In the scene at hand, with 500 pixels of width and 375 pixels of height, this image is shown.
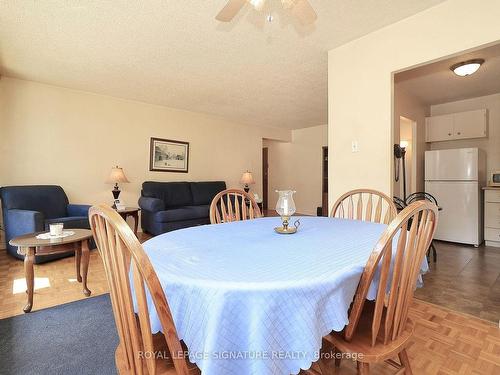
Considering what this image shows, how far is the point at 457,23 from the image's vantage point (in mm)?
1922

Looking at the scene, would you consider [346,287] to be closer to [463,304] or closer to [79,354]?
[79,354]

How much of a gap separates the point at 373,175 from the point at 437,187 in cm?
240

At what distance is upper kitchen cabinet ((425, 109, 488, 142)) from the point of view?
3951 mm

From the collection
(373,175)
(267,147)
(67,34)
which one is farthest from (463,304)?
(267,147)

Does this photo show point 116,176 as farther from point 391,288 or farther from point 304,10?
point 391,288

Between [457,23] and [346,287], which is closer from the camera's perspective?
[346,287]

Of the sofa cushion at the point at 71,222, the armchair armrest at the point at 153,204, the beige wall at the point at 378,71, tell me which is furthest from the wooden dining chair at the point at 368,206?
the sofa cushion at the point at 71,222

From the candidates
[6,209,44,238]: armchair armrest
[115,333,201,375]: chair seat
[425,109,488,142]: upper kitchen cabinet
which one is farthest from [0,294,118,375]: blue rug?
[425,109,488,142]: upper kitchen cabinet

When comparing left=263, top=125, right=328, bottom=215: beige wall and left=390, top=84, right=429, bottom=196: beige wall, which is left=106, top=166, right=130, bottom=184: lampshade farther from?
left=263, top=125, right=328, bottom=215: beige wall

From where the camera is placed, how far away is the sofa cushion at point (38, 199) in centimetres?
321

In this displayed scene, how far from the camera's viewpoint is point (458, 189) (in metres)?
3.83

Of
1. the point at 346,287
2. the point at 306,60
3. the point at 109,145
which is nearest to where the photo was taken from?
the point at 346,287

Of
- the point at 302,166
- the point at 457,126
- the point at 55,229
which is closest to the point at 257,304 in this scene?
the point at 55,229

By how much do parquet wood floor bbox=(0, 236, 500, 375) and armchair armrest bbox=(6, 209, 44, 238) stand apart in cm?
48
